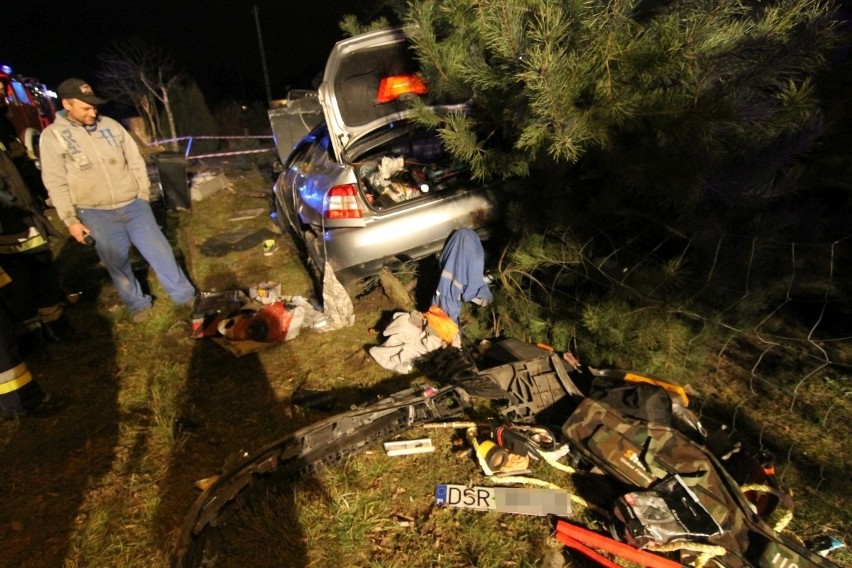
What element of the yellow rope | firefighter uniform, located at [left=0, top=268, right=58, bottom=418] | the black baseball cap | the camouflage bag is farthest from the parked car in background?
the yellow rope

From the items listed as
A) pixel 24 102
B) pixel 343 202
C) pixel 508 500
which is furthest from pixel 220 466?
pixel 24 102

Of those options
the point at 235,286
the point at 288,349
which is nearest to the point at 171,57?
the point at 235,286

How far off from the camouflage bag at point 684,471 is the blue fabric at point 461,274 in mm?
1349

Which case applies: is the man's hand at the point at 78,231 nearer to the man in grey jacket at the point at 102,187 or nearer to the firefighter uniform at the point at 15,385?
the man in grey jacket at the point at 102,187

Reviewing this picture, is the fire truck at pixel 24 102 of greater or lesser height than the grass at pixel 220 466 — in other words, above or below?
above

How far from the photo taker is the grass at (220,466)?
191 cm

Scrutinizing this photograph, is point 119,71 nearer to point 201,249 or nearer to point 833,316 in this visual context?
point 201,249

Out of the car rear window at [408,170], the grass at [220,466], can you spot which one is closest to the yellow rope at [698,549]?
the grass at [220,466]

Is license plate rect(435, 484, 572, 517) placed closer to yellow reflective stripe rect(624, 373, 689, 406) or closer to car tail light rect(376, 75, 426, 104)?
yellow reflective stripe rect(624, 373, 689, 406)

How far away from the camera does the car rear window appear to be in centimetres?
351

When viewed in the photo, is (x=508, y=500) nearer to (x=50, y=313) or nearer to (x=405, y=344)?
(x=405, y=344)

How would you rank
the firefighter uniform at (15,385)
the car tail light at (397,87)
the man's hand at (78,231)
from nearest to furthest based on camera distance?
the firefighter uniform at (15,385)
the man's hand at (78,231)
the car tail light at (397,87)

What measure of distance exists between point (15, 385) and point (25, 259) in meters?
1.33

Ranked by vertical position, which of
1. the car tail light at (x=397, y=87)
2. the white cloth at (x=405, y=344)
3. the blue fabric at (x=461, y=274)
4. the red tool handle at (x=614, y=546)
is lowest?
the red tool handle at (x=614, y=546)
